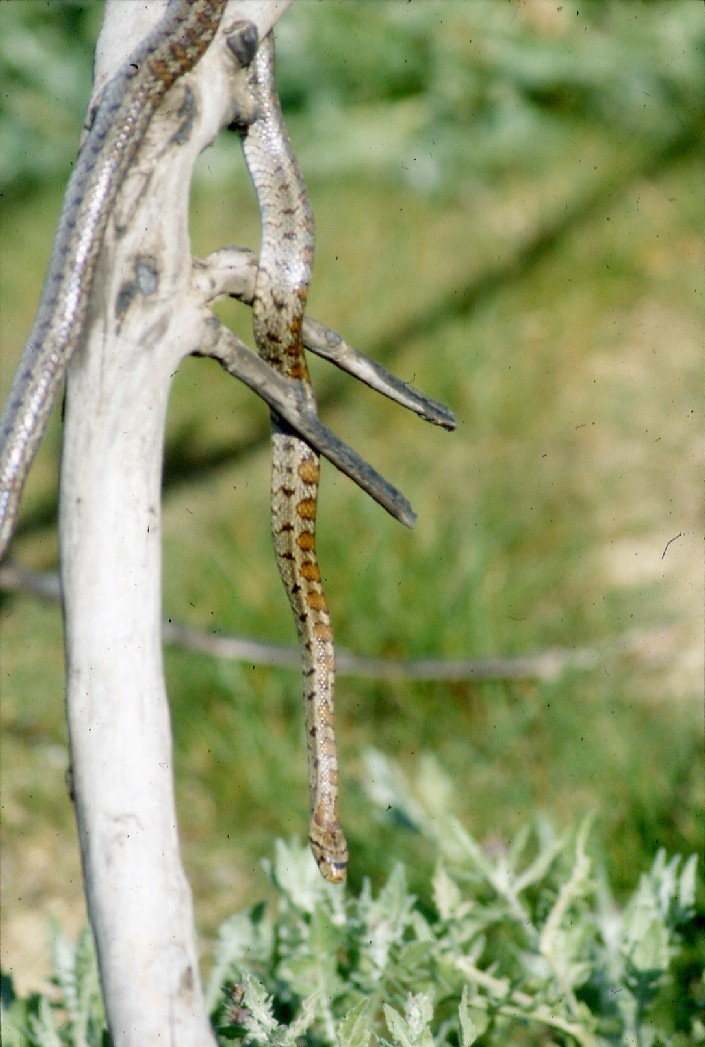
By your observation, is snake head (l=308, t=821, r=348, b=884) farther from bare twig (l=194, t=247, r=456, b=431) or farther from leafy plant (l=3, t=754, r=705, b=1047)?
bare twig (l=194, t=247, r=456, b=431)

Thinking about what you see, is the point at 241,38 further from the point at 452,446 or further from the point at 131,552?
the point at 452,446

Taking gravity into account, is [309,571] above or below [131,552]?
above

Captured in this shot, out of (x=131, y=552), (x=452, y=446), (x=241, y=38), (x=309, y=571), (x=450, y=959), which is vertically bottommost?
(x=450, y=959)

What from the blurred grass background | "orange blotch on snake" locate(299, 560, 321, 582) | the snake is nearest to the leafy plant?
the snake

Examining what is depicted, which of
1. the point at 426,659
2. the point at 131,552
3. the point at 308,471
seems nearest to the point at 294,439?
the point at 308,471

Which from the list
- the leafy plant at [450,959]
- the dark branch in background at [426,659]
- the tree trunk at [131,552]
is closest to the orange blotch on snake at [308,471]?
the tree trunk at [131,552]

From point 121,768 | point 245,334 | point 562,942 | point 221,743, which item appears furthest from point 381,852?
point 245,334
